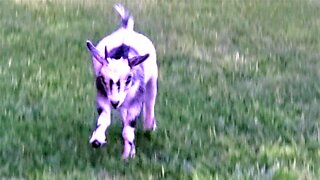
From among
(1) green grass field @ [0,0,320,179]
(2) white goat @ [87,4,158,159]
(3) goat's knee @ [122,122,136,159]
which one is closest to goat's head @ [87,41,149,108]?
(2) white goat @ [87,4,158,159]

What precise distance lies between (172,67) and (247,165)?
8.24 feet

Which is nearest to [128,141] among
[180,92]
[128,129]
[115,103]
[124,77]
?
[128,129]

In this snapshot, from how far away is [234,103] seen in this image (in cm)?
632

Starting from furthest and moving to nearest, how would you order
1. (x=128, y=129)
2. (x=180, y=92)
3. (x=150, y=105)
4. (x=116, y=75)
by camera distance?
(x=180, y=92), (x=150, y=105), (x=128, y=129), (x=116, y=75)

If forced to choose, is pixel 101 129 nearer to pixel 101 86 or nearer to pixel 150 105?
pixel 101 86

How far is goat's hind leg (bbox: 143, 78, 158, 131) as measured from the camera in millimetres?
5219

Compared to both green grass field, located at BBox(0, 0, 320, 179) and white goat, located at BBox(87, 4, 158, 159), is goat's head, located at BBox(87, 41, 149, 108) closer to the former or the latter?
white goat, located at BBox(87, 4, 158, 159)

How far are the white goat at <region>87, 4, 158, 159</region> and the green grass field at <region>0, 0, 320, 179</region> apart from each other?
254 millimetres

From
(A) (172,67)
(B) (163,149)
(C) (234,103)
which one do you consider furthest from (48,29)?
(B) (163,149)

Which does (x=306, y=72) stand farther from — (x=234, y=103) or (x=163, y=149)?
(x=163, y=149)

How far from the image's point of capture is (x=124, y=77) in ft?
14.9

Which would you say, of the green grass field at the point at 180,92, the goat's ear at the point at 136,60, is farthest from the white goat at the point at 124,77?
the green grass field at the point at 180,92

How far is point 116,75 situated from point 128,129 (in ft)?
1.58

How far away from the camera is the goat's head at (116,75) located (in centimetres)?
454
